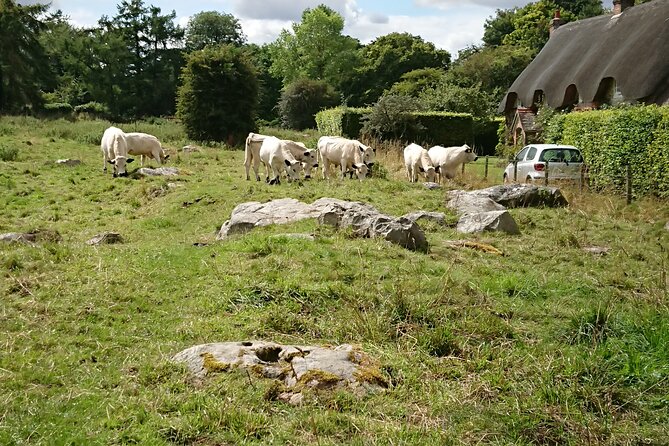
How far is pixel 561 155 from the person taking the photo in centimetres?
2117

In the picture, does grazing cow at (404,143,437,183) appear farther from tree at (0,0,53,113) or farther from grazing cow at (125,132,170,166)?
tree at (0,0,53,113)

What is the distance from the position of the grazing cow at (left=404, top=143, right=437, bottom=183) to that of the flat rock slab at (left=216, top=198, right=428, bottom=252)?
7622 mm

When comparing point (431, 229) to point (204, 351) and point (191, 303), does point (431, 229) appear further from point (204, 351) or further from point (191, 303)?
point (204, 351)

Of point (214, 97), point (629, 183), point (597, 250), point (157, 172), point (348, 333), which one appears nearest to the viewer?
point (348, 333)

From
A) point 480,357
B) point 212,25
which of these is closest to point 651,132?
point 480,357

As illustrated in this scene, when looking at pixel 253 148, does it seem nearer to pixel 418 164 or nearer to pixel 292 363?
pixel 418 164

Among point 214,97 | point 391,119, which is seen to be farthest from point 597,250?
point 214,97

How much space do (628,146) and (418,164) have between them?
6.30m

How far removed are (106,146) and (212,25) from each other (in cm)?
6729

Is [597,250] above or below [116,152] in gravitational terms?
below

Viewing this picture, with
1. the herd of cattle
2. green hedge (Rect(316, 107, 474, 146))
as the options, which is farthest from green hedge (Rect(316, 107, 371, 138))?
the herd of cattle

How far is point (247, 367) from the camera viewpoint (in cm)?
573

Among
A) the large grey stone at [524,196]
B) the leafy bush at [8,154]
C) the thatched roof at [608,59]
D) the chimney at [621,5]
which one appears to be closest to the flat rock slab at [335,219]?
the large grey stone at [524,196]

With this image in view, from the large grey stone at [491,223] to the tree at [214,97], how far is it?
25.1 meters
